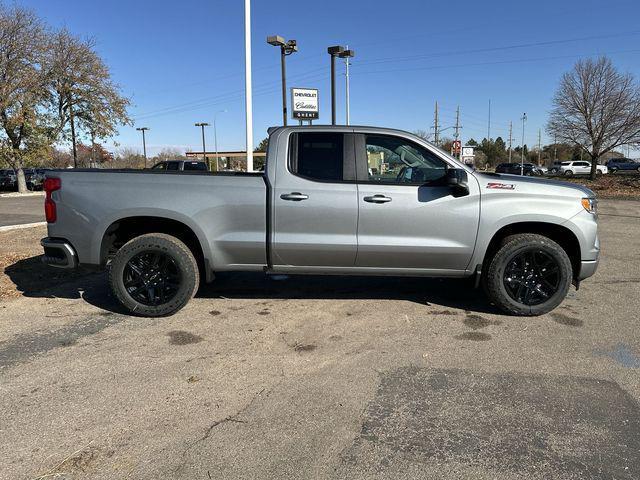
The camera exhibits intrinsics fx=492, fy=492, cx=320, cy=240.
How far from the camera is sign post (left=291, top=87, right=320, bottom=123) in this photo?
17.4 m

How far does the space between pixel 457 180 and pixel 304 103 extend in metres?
13.6

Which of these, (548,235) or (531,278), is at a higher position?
(548,235)

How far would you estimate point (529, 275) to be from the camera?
5148 mm

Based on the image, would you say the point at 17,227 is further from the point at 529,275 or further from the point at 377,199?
the point at 529,275

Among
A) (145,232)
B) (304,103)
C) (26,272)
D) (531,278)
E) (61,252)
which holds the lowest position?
(26,272)

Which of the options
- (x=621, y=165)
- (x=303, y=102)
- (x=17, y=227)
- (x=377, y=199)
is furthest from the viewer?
(x=621, y=165)

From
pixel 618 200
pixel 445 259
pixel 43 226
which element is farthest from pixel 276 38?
pixel 618 200

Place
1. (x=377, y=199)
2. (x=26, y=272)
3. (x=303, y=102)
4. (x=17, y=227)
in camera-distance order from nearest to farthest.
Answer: (x=377, y=199), (x=26, y=272), (x=17, y=227), (x=303, y=102)

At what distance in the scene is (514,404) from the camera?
11.1ft

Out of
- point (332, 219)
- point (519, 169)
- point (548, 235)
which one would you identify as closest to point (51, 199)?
point (332, 219)

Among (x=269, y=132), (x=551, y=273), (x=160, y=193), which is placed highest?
(x=269, y=132)

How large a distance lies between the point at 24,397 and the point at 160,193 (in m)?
2.22

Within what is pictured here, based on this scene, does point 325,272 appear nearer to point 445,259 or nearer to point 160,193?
point 445,259

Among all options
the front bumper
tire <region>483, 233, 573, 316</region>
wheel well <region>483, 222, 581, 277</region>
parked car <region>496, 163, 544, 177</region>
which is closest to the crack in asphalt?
tire <region>483, 233, 573, 316</region>
